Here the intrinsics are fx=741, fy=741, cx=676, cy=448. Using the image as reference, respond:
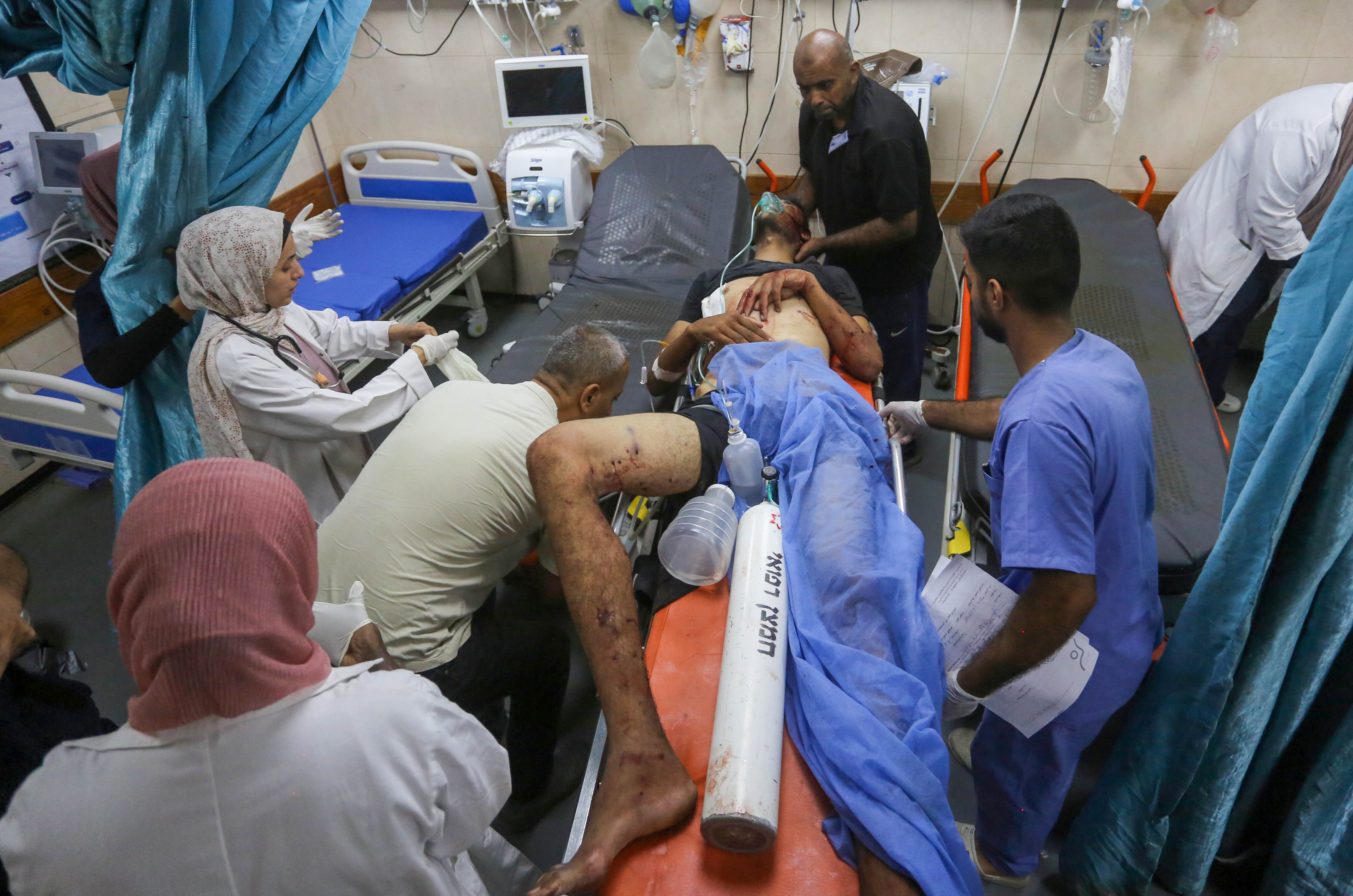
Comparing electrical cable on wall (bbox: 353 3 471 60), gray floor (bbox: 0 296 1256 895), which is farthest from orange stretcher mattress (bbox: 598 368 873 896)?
electrical cable on wall (bbox: 353 3 471 60)

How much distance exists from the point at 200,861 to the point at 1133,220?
3.65 meters

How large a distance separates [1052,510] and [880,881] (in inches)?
25.9

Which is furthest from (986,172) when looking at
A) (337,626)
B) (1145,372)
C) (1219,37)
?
(337,626)

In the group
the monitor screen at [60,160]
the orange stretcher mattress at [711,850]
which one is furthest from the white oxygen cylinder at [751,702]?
the monitor screen at [60,160]

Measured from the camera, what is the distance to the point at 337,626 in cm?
135

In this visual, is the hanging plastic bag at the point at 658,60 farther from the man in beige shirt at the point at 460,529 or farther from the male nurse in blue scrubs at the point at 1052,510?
the male nurse in blue scrubs at the point at 1052,510

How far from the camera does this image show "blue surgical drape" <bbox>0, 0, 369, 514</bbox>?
162cm

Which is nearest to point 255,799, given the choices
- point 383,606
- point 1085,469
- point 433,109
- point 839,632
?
point 383,606

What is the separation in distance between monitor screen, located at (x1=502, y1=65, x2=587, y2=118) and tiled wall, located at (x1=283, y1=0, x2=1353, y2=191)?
11.7 inches

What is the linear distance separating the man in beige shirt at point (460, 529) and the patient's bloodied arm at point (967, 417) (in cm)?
86

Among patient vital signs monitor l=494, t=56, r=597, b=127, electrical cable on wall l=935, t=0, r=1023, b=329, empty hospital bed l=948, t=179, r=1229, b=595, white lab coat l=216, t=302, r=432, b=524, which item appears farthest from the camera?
patient vital signs monitor l=494, t=56, r=597, b=127

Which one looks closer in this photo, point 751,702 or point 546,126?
point 751,702

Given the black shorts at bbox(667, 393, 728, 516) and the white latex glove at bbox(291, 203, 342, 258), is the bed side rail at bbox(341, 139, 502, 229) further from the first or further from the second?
the black shorts at bbox(667, 393, 728, 516)

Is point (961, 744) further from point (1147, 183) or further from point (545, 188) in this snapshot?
A: point (545, 188)
